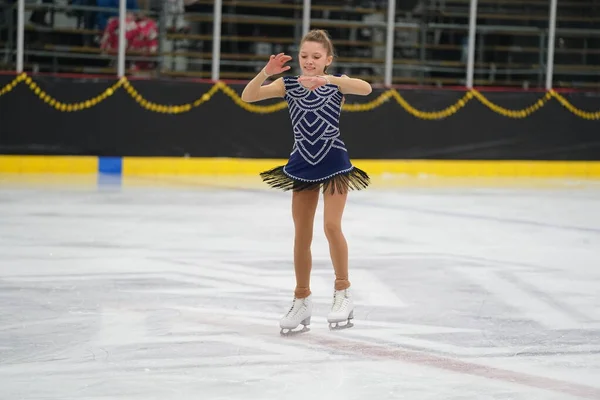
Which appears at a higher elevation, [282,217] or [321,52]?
[321,52]

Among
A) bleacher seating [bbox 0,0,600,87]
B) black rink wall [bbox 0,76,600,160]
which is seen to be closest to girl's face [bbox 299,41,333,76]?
black rink wall [bbox 0,76,600,160]

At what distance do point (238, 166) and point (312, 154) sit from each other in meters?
9.48

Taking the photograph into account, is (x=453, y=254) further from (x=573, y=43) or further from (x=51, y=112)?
(x=573, y=43)

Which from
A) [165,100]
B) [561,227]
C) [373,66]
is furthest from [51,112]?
[561,227]

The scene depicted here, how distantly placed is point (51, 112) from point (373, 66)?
4.18m

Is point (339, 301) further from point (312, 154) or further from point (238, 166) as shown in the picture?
point (238, 166)

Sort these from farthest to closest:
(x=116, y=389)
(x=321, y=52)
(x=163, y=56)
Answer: (x=163, y=56)
(x=321, y=52)
(x=116, y=389)

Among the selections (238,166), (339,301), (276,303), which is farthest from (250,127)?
(339,301)

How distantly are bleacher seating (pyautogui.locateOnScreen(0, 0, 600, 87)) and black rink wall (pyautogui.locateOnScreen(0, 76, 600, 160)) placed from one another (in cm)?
48

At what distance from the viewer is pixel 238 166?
569 inches

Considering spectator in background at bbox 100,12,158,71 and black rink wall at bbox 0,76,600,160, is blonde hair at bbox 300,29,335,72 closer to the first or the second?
black rink wall at bbox 0,76,600,160

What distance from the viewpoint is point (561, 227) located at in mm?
9250

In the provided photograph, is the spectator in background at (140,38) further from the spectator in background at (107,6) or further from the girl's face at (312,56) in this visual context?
the girl's face at (312,56)

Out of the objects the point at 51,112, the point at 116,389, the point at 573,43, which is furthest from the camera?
the point at 573,43
